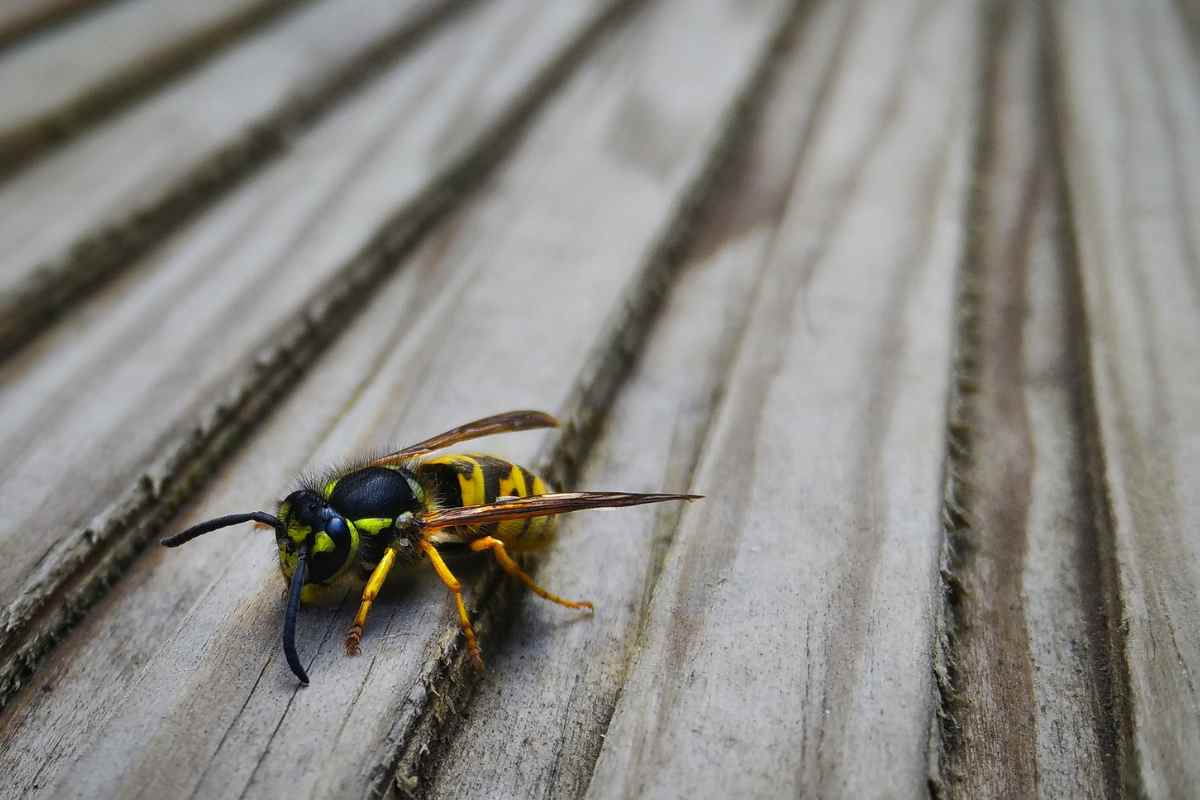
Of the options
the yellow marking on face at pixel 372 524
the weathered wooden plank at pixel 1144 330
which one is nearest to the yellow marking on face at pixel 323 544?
the yellow marking on face at pixel 372 524

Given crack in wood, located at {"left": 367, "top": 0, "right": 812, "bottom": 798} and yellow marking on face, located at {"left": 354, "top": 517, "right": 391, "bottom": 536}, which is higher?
crack in wood, located at {"left": 367, "top": 0, "right": 812, "bottom": 798}

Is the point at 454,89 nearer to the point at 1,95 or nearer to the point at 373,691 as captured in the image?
the point at 1,95

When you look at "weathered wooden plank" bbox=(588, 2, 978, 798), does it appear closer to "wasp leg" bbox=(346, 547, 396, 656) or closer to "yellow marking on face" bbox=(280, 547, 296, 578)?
"wasp leg" bbox=(346, 547, 396, 656)

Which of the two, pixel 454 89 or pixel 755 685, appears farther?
pixel 454 89

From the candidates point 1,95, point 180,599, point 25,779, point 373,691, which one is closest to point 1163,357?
point 373,691

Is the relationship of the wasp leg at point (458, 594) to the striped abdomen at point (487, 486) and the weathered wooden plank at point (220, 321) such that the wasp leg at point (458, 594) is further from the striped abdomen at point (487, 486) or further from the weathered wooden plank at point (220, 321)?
the weathered wooden plank at point (220, 321)

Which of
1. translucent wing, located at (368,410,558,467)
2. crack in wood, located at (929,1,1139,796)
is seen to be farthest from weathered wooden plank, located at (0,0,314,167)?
crack in wood, located at (929,1,1139,796)

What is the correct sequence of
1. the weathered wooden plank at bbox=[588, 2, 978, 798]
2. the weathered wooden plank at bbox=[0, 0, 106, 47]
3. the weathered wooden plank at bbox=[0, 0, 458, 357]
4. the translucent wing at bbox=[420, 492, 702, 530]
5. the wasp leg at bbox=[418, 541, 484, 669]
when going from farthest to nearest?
the weathered wooden plank at bbox=[0, 0, 106, 47], the weathered wooden plank at bbox=[0, 0, 458, 357], the translucent wing at bbox=[420, 492, 702, 530], the wasp leg at bbox=[418, 541, 484, 669], the weathered wooden plank at bbox=[588, 2, 978, 798]
